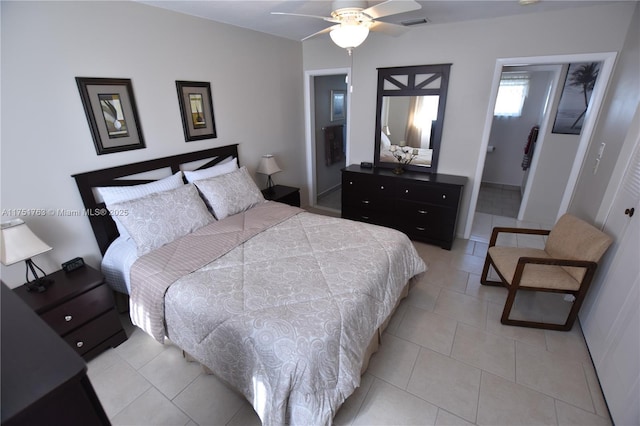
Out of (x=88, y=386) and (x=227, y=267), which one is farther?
(x=227, y=267)

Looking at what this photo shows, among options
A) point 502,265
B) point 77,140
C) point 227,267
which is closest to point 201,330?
point 227,267

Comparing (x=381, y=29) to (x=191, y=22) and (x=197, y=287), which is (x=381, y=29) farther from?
(x=197, y=287)

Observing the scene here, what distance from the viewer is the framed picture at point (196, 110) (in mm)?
2730

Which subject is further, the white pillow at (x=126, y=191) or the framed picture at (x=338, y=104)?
the framed picture at (x=338, y=104)

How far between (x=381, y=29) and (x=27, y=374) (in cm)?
262

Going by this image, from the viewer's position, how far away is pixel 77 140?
2.12 meters

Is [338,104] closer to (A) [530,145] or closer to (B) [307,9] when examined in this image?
(B) [307,9]

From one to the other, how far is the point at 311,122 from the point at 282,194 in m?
1.33

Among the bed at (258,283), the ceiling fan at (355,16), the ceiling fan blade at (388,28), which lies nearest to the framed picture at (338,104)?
the ceiling fan blade at (388,28)

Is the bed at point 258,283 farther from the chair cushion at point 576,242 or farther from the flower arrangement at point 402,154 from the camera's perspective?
the flower arrangement at point 402,154

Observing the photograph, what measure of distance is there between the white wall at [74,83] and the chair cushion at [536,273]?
292 centimetres

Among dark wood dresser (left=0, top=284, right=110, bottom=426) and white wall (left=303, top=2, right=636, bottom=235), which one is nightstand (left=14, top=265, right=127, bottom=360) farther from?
white wall (left=303, top=2, right=636, bottom=235)

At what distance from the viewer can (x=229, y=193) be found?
8.95ft

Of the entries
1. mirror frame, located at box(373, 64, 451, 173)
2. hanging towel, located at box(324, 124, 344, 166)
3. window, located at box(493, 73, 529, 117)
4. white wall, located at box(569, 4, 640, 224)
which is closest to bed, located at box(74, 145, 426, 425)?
white wall, located at box(569, 4, 640, 224)
